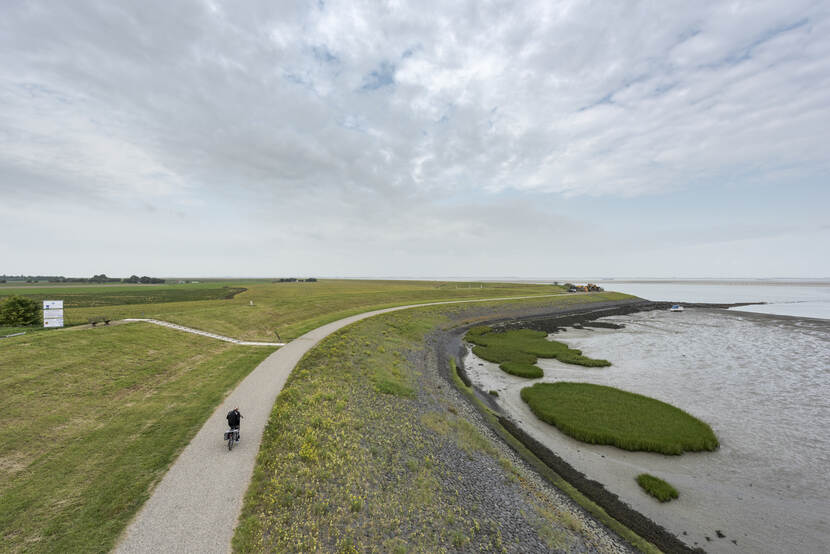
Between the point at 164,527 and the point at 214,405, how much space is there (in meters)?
8.73

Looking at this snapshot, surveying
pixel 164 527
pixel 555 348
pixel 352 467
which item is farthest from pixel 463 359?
pixel 164 527

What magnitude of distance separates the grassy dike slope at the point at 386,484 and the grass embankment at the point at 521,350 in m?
15.3

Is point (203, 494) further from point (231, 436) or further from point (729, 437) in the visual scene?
point (729, 437)

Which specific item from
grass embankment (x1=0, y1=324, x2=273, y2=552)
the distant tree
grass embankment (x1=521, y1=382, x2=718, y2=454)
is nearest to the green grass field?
grass embankment (x1=0, y1=324, x2=273, y2=552)

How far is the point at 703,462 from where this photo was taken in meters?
17.9

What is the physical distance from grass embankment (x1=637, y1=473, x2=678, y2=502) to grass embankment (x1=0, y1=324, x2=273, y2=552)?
22.0 meters

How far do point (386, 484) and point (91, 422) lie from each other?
15155 mm

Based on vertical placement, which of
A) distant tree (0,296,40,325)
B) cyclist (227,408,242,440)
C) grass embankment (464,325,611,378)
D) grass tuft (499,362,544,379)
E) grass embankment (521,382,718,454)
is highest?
distant tree (0,296,40,325)

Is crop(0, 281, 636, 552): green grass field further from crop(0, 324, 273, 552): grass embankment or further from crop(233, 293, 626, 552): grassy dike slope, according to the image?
crop(233, 293, 626, 552): grassy dike slope

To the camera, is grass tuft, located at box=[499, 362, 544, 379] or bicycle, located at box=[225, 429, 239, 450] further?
grass tuft, located at box=[499, 362, 544, 379]

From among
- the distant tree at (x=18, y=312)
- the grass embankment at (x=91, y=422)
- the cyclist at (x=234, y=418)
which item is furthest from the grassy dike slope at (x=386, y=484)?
the distant tree at (x=18, y=312)

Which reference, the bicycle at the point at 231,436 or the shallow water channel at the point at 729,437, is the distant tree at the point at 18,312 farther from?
the shallow water channel at the point at 729,437

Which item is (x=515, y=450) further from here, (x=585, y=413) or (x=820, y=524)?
(x=820, y=524)

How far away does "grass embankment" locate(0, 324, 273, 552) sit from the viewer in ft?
30.4
